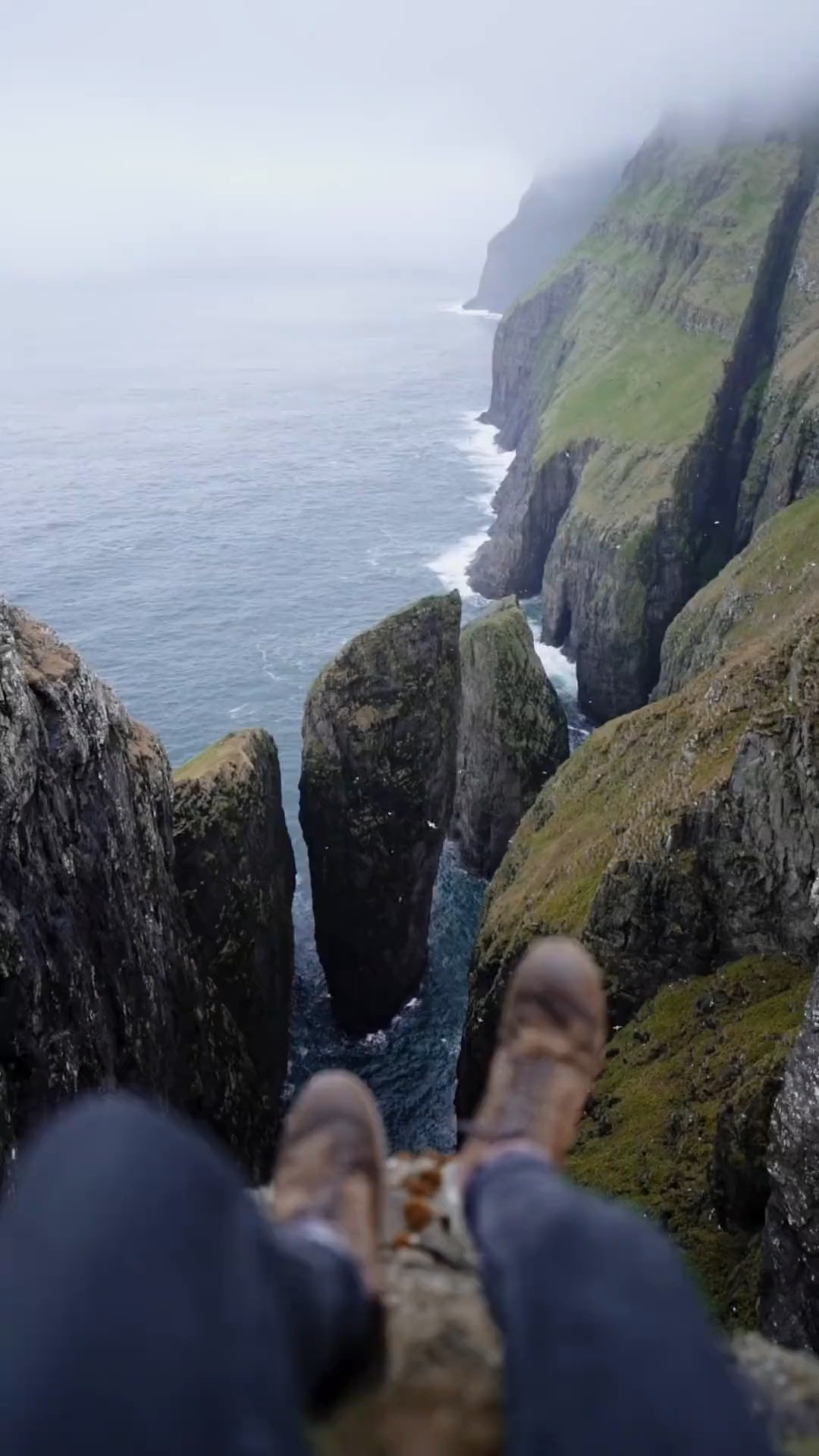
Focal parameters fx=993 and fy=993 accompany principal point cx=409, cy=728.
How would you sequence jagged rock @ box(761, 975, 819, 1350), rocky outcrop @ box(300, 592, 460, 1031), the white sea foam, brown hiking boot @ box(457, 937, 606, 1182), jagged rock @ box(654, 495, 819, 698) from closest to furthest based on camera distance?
brown hiking boot @ box(457, 937, 606, 1182)
jagged rock @ box(761, 975, 819, 1350)
rocky outcrop @ box(300, 592, 460, 1031)
jagged rock @ box(654, 495, 819, 698)
the white sea foam

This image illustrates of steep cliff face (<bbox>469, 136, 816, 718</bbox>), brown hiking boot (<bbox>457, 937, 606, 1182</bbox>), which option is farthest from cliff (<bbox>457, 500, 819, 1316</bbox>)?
steep cliff face (<bbox>469, 136, 816, 718</bbox>)

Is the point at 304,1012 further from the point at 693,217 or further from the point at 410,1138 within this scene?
the point at 693,217

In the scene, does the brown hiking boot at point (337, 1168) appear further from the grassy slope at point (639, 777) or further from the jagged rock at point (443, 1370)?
the grassy slope at point (639, 777)

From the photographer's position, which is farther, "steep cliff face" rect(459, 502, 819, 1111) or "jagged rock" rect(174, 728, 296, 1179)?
"jagged rock" rect(174, 728, 296, 1179)

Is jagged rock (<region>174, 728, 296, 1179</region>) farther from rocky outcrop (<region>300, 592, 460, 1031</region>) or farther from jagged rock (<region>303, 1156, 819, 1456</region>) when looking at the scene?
jagged rock (<region>303, 1156, 819, 1456</region>)

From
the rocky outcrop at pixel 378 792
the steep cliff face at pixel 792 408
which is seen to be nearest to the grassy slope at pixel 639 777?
the rocky outcrop at pixel 378 792

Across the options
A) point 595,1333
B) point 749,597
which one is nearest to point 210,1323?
point 595,1333

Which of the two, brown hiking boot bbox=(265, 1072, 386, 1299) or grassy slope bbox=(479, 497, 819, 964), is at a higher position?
brown hiking boot bbox=(265, 1072, 386, 1299)

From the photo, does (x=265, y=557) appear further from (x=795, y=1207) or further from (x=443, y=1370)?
(x=443, y=1370)
